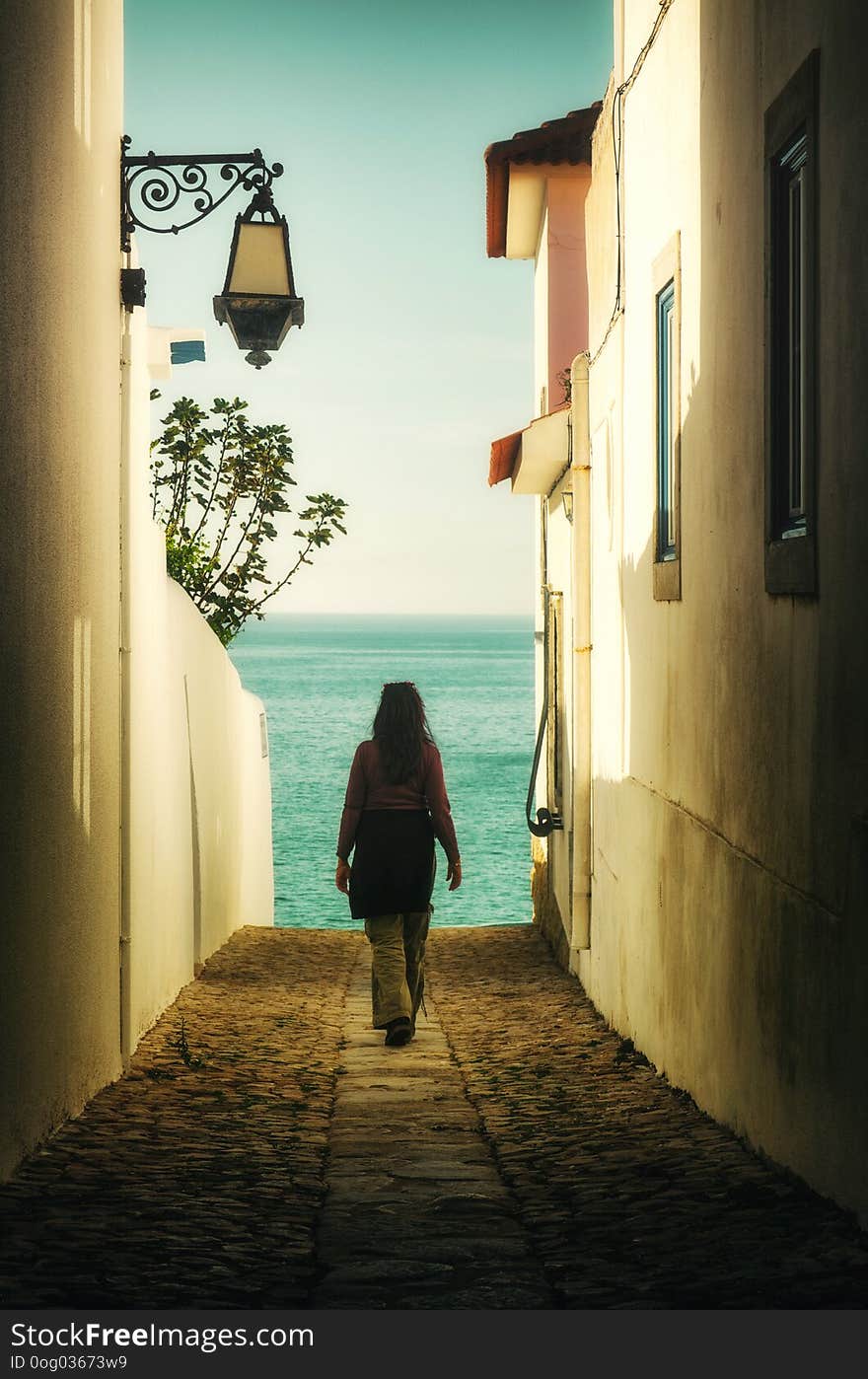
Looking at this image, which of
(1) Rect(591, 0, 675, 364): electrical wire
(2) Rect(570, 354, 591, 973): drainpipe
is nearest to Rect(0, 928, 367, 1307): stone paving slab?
(2) Rect(570, 354, 591, 973): drainpipe

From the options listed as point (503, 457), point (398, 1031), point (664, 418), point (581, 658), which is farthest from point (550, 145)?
point (398, 1031)

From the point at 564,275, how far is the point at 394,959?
8.89 m

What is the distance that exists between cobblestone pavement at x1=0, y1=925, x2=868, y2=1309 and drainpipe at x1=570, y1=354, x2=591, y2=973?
165 cm

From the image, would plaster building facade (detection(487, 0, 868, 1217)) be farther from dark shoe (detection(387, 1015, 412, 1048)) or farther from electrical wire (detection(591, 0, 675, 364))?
dark shoe (detection(387, 1015, 412, 1048))

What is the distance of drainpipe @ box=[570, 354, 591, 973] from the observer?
1127cm

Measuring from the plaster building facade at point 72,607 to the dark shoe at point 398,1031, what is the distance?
140cm

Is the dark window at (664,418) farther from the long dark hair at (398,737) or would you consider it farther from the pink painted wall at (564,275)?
the pink painted wall at (564,275)

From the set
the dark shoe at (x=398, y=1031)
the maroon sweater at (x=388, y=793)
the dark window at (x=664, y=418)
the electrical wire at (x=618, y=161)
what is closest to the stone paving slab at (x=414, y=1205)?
the dark shoe at (x=398, y=1031)

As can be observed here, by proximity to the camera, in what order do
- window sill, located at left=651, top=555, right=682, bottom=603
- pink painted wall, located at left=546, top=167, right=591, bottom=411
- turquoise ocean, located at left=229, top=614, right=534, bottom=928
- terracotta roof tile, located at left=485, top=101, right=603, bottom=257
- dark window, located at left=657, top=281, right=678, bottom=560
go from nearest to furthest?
window sill, located at left=651, top=555, right=682, bottom=603 → dark window, located at left=657, top=281, right=678, bottom=560 → terracotta roof tile, located at left=485, top=101, right=603, bottom=257 → pink painted wall, located at left=546, top=167, right=591, bottom=411 → turquoise ocean, located at left=229, top=614, right=534, bottom=928

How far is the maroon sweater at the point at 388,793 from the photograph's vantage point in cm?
921

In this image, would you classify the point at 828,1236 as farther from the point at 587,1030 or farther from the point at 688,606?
the point at 587,1030

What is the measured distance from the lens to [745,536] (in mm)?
6277

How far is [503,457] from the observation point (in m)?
13.4
